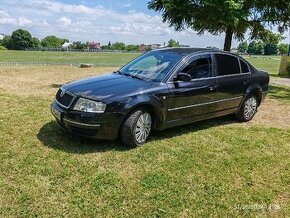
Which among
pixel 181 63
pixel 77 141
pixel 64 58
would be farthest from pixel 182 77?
pixel 64 58

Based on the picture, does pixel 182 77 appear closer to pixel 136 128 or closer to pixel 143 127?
pixel 143 127

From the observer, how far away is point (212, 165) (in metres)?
4.71

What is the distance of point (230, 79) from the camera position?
658 centimetres

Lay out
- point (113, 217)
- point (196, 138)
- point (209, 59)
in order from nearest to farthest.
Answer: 1. point (113, 217)
2. point (196, 138)
3. point (209, 59)

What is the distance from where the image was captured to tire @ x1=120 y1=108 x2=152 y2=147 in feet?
16.3

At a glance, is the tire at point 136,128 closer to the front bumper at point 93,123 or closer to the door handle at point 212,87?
the front bumper at point 93,123

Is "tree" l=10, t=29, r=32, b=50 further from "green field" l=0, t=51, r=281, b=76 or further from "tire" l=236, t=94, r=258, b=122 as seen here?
"tire" l=236, t=94, r=258, b=122

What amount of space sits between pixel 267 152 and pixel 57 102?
142 inches

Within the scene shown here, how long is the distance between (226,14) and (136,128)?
26.4 feet

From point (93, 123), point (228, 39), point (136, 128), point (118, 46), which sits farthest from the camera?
point (118, 46)

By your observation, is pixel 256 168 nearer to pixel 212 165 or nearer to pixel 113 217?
pixel 212 165

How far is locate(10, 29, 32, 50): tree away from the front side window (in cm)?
12493

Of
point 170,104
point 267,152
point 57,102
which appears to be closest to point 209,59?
point 170,104

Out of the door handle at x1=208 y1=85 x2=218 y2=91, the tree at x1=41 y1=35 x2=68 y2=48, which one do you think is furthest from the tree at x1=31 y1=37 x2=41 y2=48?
the door handle at x1=208 y1=85 x2=218 y2=91
